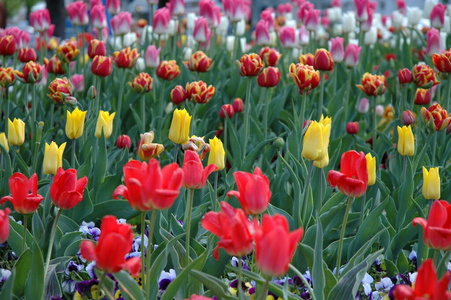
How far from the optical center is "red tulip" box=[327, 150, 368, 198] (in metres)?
1.55

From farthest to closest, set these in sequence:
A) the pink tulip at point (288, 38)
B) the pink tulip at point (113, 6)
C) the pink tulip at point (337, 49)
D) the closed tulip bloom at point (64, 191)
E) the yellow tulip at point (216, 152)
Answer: the pink tulip at point (113, 6) → the pink tulip at point (288, 38) → the pink tulip at point (337, 49) → the yellow tulip at point (216, 152) → the closed tulip bloom at point (64, 191)

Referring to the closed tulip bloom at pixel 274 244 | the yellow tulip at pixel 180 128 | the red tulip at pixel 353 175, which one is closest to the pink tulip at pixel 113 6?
the yellow tulip at pixel 180 128

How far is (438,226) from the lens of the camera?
1.34 meters

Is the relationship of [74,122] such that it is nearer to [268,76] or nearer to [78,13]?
[268,76]

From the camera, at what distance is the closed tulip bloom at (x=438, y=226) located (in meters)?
1.32

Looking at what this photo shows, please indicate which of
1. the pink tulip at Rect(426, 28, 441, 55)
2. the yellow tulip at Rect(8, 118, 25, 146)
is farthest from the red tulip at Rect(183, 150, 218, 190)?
the pink tulip at Rect(426, 28, 441, 55)

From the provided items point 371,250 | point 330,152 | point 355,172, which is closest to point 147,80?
point 330,152

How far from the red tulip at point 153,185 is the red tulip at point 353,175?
0.50 meters

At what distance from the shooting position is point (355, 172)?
160 cm

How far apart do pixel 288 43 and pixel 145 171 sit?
11.2 ft

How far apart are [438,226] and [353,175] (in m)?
0.31

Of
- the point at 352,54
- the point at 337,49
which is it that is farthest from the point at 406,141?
the point at 337,49

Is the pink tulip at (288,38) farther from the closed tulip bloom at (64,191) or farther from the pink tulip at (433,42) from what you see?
the closed tulip bloom at (64,191)

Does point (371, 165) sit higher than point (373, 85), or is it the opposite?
point (371, 165)
